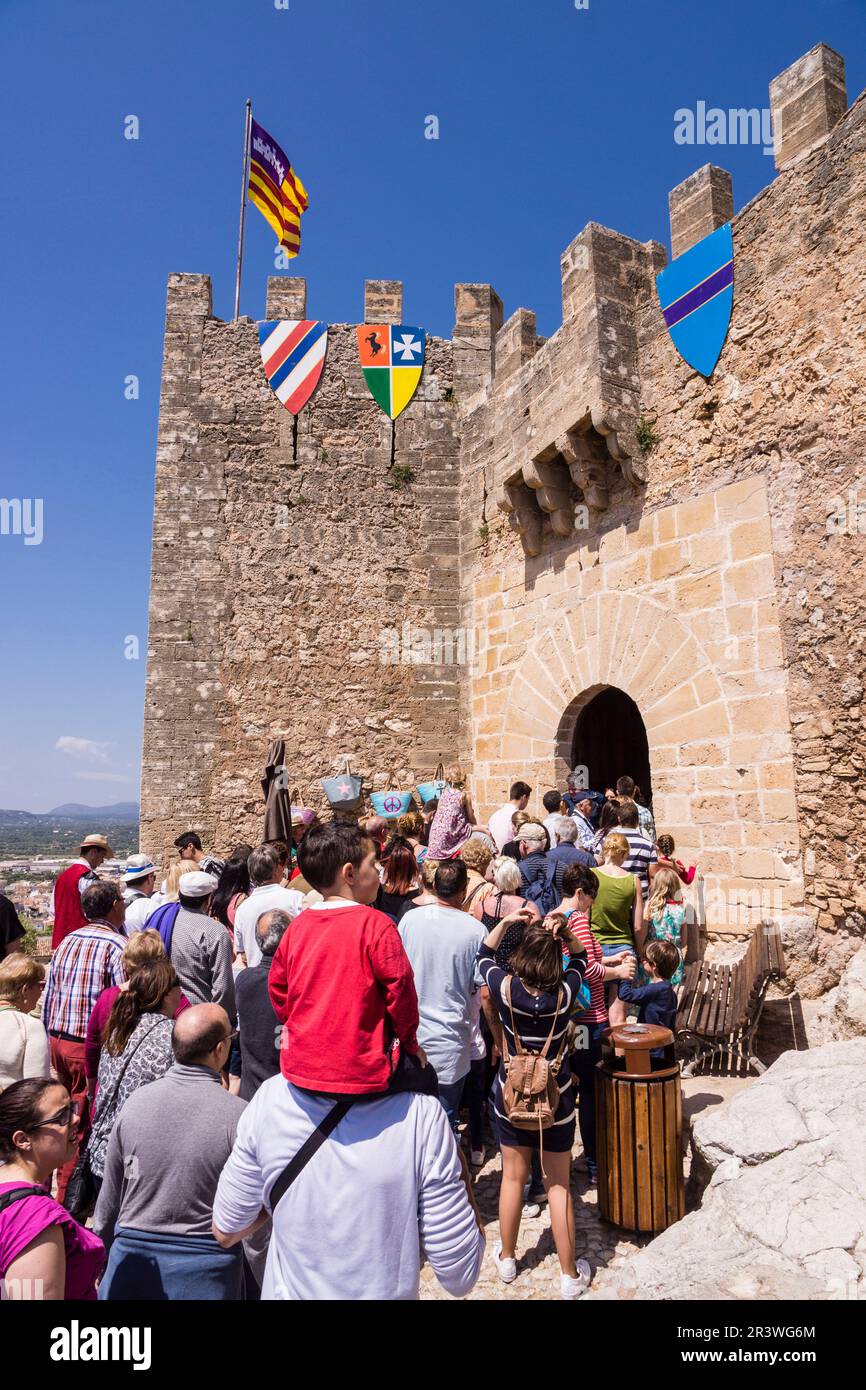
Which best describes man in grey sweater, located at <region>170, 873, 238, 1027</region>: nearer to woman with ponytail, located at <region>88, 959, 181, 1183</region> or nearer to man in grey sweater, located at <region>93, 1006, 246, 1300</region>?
woman with ponytail, located at <region>88, 959, 181, 1183</region>

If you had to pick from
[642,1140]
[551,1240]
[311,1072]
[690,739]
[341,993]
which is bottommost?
[551,1240]

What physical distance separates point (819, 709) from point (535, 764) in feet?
10.0

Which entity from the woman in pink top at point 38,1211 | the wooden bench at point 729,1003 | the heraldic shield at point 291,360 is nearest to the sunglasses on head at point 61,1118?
the woman in pink top at point 38,1211

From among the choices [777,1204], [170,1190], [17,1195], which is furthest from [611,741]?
[17,1195]

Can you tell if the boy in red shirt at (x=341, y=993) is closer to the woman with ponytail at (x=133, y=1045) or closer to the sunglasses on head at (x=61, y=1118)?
the sunglasses on head at (x=61, y=1118)

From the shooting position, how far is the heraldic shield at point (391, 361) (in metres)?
9.41

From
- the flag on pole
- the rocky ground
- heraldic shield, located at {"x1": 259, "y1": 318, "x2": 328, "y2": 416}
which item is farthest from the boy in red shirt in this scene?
the flag on pole

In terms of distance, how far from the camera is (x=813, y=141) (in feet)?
18.0

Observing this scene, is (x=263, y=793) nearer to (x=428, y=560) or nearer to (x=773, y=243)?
(x=428, y=560)

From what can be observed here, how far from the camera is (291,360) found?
9258 millimetres

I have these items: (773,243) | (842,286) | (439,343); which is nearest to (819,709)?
(842,286)

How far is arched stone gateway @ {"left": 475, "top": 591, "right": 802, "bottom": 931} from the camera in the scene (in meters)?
5.51

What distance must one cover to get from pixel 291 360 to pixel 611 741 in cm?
571

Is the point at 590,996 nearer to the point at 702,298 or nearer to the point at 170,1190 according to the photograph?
the point at 170,1190
